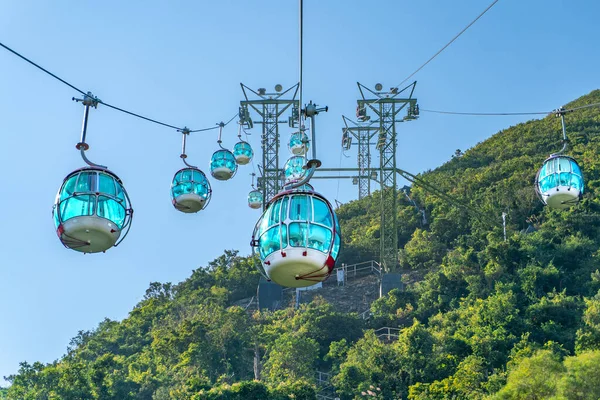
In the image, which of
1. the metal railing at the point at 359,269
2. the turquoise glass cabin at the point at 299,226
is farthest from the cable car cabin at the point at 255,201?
the turquoise glass cabin at the point at 299,226

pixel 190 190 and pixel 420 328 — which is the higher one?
pixel 190 190

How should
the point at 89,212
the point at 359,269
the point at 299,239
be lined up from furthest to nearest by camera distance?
the point at 359,269 < the point at 89,212 < the point at 299,239

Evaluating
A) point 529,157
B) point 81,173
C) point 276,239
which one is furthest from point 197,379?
point 529,157

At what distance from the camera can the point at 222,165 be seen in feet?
81.1

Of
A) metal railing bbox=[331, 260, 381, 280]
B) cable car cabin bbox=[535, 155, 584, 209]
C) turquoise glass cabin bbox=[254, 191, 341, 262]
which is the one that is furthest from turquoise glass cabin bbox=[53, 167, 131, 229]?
metal railing bbox=[331, 260, 381, 280]

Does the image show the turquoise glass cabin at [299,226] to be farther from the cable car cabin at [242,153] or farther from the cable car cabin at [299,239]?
the cable car cabin at [242,153]

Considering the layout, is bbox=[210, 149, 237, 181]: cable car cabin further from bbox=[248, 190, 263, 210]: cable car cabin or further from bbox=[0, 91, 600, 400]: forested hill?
bbox=[248, 190, 263, 210]: cable car cabin

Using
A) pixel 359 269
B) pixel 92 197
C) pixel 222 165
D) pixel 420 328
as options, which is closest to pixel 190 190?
pixel 222 165

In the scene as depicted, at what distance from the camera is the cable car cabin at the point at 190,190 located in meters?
20.2

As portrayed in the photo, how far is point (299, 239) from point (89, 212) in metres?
3.68

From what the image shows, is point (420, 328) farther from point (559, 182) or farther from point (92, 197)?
point (92, 197)

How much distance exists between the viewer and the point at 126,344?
45.3 metres

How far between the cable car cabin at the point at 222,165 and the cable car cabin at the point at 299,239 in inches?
501

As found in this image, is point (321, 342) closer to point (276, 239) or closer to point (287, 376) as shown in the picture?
point (287, 376)
